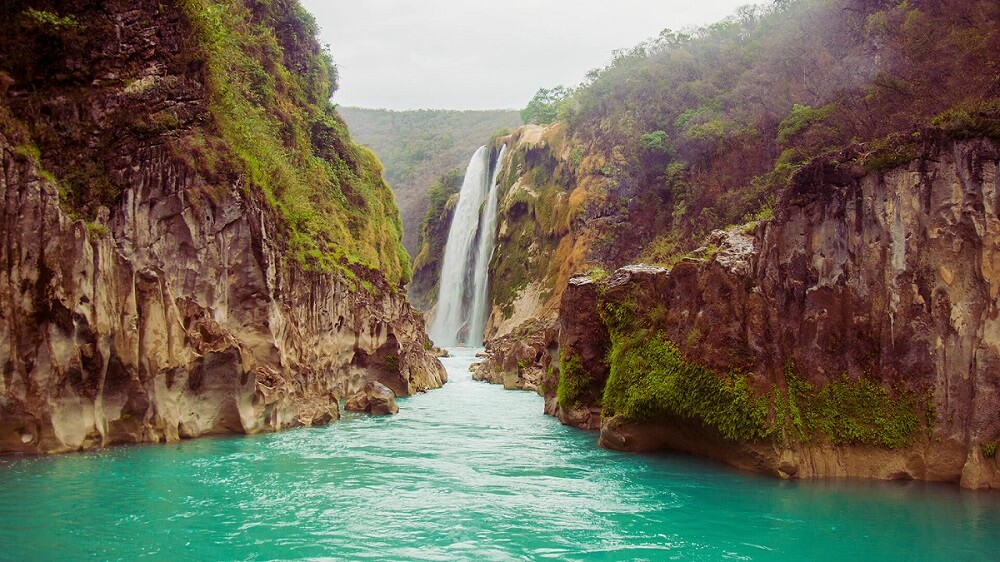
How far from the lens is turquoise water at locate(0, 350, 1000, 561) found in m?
9.81

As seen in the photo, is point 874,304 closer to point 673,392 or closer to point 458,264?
point 673,392

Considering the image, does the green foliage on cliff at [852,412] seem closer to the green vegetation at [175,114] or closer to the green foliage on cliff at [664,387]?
the green foliage on cliff at [664,387]

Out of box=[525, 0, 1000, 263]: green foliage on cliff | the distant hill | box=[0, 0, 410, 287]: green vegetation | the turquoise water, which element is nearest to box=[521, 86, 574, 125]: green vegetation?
box=[525, 0, 1000, 263]: green foliage on cliff

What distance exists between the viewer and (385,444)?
18.8m

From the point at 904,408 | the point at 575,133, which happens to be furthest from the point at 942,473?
the point at 575,133

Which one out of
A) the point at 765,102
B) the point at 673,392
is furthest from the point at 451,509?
the point at 765,102

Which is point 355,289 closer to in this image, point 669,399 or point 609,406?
point 609,406

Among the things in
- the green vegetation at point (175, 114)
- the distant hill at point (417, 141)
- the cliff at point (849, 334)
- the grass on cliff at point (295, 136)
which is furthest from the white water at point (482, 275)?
the cliff at point (849, 334)

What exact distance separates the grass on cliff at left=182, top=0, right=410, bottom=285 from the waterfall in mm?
19501

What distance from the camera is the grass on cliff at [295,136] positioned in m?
22.2

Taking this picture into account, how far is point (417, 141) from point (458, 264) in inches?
2970

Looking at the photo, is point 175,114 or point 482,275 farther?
point 482,275

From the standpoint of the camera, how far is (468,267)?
67625 mm

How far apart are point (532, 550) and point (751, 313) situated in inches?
294
